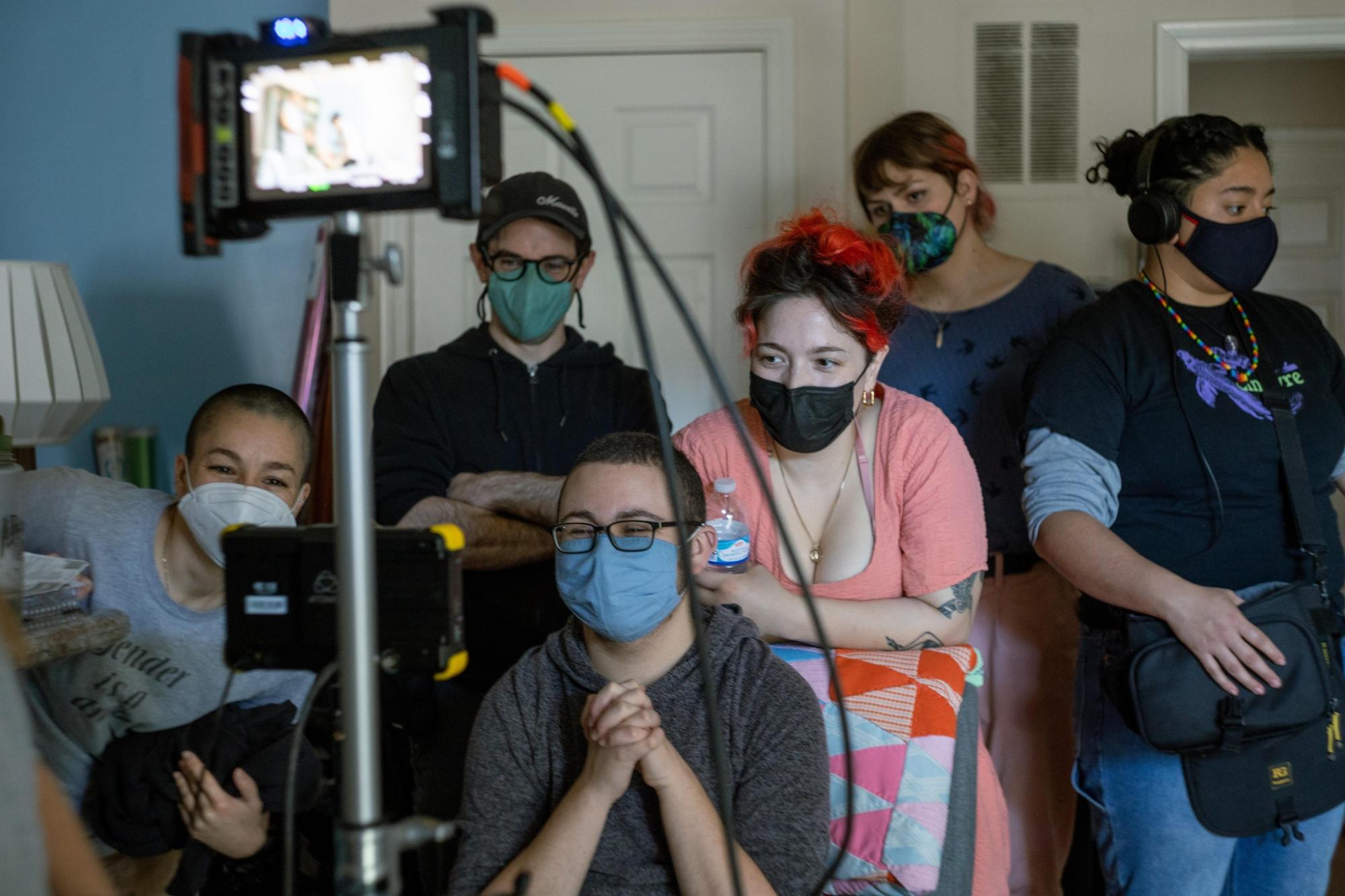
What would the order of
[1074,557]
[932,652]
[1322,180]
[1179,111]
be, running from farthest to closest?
1. [1322,180]
2. [1179,111]
3. [1074,557]
4. [932,652]

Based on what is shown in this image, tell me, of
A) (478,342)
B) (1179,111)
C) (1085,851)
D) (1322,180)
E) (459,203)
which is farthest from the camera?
(1322,180)

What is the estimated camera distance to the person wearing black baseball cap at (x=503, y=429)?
2.11 meters

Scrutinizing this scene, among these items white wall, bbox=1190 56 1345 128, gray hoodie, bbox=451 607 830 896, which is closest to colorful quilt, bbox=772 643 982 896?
gray hoodie, bbox=451 607 830 896

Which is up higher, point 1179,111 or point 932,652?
point 1179,111

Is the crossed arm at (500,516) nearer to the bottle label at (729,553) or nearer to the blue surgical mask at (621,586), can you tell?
the bottle label at (729,553)

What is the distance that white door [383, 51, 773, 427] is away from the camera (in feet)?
11.3

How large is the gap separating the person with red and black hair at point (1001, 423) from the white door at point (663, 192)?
0.99 metres

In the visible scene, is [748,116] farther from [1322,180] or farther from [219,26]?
[1322,180]

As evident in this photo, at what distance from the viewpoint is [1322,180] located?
4461 millimetres

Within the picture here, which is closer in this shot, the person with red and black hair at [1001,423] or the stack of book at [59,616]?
the stack of book at [59,616]

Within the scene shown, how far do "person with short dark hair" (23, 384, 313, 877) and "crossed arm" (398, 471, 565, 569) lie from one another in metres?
0.27

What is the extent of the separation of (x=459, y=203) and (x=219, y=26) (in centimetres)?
302

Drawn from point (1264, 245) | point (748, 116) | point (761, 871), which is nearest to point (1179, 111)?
point (748, 116)

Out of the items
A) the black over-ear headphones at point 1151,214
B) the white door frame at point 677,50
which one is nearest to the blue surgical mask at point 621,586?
the black over-ear headphones at point 1151,214
